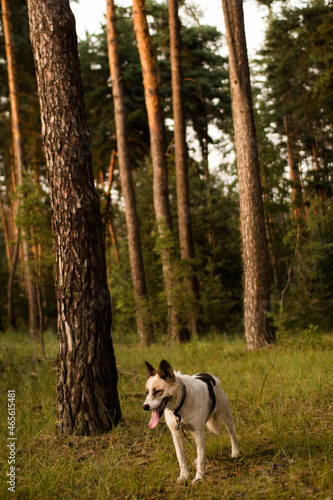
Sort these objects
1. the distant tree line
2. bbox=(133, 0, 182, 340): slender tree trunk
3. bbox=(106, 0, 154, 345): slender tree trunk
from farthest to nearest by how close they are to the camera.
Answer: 1. bbox=(106, 0, 154, 345): slender tree trunk
2. bbox=(133, 0, 182, 340): slender tree trunk
3. the distant tree line

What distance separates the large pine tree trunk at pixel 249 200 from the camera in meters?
9.75

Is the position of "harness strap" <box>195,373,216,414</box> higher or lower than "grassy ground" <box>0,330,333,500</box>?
higher

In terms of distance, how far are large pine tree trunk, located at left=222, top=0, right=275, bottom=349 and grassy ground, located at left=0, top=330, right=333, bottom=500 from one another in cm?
176

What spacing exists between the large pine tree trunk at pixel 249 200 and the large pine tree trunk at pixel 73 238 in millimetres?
4900

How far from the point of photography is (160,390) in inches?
149

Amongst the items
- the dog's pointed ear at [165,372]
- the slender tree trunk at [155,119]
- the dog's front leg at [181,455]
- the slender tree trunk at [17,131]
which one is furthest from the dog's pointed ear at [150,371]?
the slender tree trunk at [17,131]

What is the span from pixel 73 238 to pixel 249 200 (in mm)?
5441

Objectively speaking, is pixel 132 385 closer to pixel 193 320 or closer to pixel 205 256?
pixel 193 320

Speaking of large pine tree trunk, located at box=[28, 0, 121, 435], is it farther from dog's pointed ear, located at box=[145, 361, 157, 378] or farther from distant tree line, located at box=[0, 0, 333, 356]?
dog's pointed ear, located at box=[145, 361, 157, 378]

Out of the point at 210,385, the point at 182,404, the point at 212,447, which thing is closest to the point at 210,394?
the point at 210,385

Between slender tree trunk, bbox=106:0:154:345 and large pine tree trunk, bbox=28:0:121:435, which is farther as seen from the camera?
slender tree trunk, bbox=106:0:154:345

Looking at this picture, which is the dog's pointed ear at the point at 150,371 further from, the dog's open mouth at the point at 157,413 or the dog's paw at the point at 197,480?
the dog's paw at the point at 197,480

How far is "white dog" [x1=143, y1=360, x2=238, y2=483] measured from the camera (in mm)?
3795

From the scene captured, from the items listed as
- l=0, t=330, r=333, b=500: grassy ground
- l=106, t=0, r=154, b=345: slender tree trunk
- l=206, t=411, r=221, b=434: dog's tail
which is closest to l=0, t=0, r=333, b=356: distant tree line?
l=106, t=0, r=154, b=345: slender tree trunk
